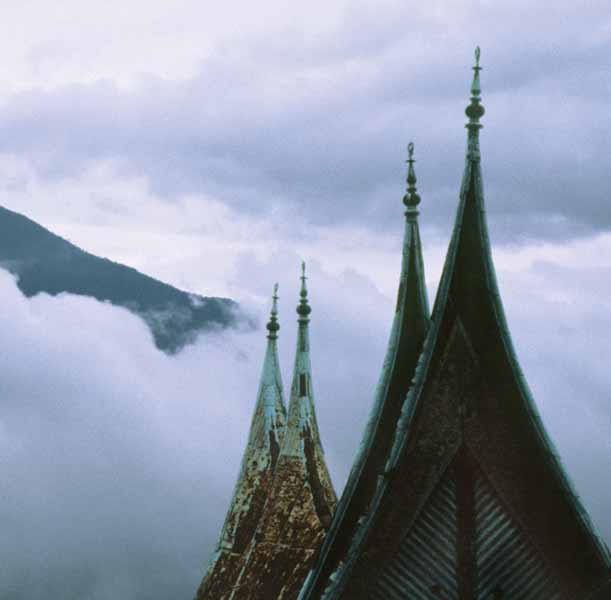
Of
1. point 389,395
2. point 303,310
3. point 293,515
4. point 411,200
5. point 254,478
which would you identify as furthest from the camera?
point 254,478

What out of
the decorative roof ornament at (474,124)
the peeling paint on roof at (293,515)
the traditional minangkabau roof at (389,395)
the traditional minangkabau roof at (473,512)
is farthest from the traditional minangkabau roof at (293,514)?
the decorative roof ornament at (474,124)

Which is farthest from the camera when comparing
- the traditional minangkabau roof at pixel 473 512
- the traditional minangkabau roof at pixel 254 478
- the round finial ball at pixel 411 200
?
the traditional minangkabau roof at pixel 254 478

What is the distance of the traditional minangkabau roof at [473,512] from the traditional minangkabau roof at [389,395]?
15.3 inches

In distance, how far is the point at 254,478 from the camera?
29984 millimetres

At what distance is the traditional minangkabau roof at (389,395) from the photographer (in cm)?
2142

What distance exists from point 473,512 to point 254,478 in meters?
9.92

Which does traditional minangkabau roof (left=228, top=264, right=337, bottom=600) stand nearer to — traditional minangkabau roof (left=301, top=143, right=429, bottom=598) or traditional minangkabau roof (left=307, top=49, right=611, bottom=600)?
traditional minangkabau roof (left=301, top=143, right=429, bottom=598)

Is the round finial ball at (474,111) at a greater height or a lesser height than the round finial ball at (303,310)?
greater

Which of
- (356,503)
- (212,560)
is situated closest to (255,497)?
(212,560)

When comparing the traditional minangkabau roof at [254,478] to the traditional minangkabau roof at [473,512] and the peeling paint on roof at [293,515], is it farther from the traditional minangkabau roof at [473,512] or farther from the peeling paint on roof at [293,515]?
the traditional minangkabau roof at [473,512]

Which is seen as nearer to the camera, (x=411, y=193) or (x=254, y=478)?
(x=411, y=193)

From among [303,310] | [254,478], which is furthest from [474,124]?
[254,478]

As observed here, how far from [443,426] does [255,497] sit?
935 cm

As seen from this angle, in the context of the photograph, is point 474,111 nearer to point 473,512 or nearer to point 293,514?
point 473,512
